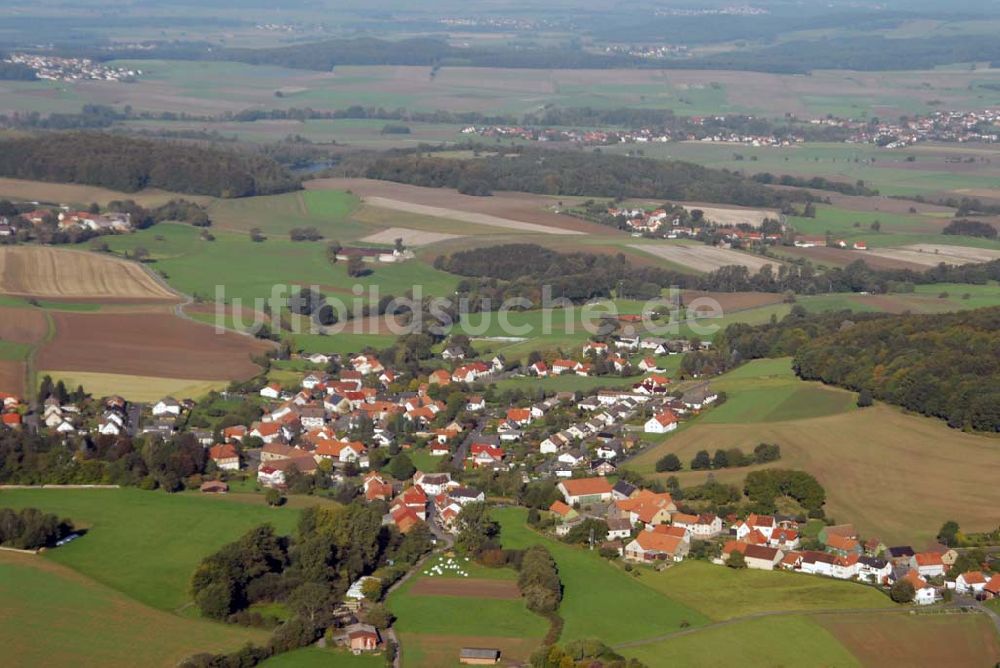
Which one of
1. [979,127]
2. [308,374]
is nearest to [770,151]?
[979,127]

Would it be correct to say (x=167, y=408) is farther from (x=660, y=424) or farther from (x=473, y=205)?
(x=473, y=205)

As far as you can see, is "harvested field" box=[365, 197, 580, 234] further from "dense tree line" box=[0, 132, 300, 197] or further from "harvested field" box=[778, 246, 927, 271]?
"harvested field" box=[778, 246, 927, 271]

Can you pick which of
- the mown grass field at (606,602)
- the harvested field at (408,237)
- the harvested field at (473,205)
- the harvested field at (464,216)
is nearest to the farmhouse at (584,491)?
the mown grass field at (606,602)

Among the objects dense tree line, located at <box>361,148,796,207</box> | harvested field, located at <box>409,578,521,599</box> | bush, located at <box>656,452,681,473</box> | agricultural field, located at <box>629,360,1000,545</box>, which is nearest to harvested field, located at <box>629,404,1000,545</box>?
agricultural field, located at <box>629,360,1000,545</box>

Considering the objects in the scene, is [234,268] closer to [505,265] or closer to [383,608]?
[505,265]

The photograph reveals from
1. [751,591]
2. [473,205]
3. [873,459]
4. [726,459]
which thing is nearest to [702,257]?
[473,205]

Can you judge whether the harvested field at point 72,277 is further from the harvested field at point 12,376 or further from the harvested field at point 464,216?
the harvested field at point 464,216

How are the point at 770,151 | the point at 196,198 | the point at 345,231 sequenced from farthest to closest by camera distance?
the point at 770,151
the point at 196,198
the point at 345,231
